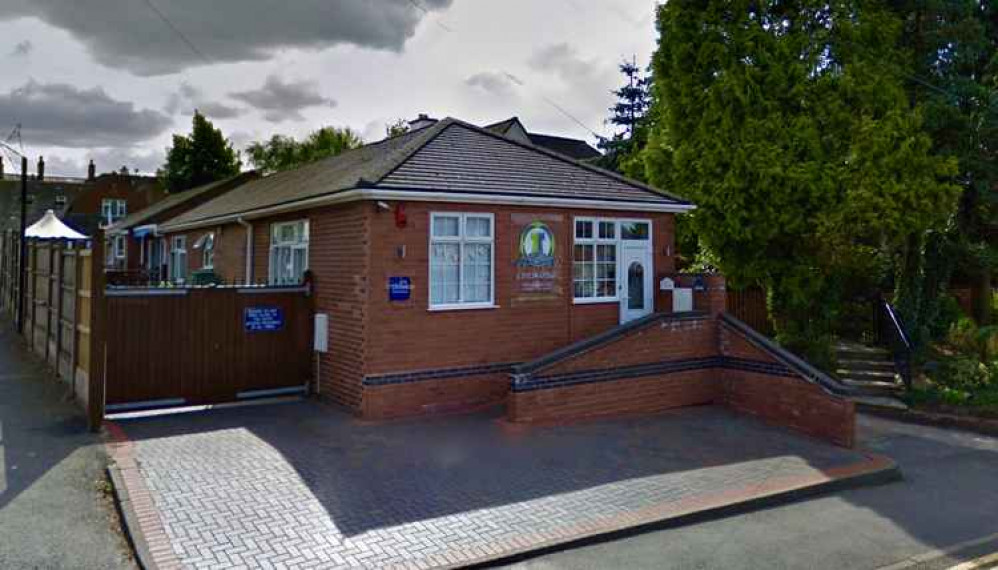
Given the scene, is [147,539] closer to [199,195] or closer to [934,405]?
[934,405]

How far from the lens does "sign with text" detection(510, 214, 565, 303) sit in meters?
11.0

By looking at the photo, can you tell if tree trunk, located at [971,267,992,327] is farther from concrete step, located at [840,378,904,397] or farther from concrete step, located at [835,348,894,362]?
concrete step, located at [840,378,904,397]

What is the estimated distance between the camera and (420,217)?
10.1m

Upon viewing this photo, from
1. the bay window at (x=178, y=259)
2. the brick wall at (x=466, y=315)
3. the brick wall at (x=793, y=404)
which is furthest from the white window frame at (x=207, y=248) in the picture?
the brick wall at (x=793, y=404)

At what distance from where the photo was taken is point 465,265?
10.6 metres

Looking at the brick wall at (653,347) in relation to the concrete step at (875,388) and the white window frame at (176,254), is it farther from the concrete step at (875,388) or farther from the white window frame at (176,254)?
the white window frame at (176,254)

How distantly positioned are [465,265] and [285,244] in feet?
13.6

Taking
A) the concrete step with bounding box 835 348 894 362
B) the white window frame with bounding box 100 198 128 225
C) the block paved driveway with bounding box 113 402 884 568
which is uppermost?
the white window frame with bounding box 100 198 128 225

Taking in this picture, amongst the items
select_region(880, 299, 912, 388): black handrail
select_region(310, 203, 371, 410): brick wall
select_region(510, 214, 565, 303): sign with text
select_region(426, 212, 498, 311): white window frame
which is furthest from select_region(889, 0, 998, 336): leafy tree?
select_region(310, 203, 371, 410): brick wall

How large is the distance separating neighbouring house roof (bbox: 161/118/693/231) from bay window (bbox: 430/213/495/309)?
42cm

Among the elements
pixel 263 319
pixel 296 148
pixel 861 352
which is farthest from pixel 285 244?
pixel 296 148

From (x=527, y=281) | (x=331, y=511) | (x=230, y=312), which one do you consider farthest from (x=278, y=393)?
(x=331, y=511)

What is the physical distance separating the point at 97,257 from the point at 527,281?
6.18 m

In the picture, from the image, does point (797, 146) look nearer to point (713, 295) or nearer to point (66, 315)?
point (713, 295)
